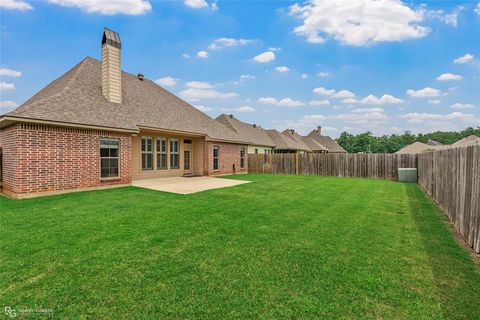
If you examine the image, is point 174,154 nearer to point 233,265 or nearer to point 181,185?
point 181,185

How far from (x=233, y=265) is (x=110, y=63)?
470 inches

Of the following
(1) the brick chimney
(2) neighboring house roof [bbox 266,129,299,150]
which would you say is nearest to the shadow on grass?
(1) the brick chimney

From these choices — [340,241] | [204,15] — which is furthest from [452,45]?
[340,241]

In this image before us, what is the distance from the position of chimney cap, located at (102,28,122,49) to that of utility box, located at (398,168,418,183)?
1756 centimetres

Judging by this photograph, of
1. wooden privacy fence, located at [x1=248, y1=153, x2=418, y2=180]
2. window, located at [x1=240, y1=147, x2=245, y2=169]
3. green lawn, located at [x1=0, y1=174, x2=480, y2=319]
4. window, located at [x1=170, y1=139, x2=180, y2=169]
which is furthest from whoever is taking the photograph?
window, located at [x1=240, y1=147, x2=245, y2=169]

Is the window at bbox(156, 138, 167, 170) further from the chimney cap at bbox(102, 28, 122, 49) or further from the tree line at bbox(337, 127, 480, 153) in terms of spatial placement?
the tree line at bbox(337, 127, 480, 153)

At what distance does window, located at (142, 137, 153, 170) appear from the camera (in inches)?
523

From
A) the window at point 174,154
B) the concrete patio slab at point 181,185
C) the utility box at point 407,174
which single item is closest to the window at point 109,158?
the concrete patio slab at point 181,185

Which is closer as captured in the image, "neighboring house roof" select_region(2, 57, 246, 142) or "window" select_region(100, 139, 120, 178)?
"neighboring house roof" select_region(2, 57, 246, 142)

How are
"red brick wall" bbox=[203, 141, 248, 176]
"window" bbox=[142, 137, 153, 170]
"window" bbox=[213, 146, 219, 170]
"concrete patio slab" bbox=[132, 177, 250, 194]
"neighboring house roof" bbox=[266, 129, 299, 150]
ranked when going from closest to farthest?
1. "concrete patio slab" bbox=[132, 177, 250, 194]
2. "window" bbox=[142, 137, 153, 170]
3. "red brick wall" bbox=[203, 141, 248, 176]
4. "window" bbox=[213, 146, 219, 170]
5. "neighboring house roof" bbox=[266, 129, 299, 150]

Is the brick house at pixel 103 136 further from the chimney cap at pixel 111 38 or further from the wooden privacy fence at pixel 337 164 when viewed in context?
the wooden privacy fence at pixel 337 164

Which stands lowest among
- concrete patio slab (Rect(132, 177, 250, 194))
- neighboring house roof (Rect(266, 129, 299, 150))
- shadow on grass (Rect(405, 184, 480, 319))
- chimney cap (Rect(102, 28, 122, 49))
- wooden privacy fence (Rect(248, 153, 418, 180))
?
shadow on grass (Rect(405, 184, 480, 319))

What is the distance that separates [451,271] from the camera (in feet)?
11.1

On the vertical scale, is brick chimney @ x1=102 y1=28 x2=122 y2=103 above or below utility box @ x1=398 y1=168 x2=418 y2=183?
above
